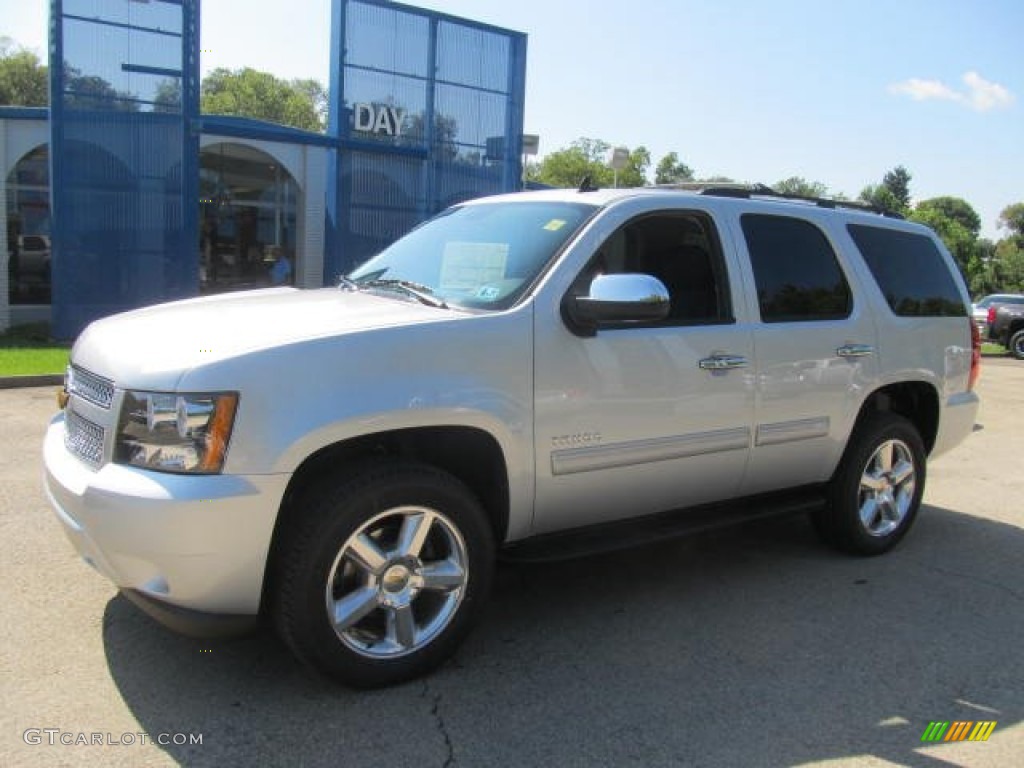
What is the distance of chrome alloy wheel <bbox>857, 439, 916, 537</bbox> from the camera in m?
4.99

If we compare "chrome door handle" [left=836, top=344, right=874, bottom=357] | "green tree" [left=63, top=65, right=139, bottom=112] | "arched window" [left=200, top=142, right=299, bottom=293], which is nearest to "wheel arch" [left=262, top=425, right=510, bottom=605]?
"chrome door handle" [left=836, top=344, right=874, bottom=357]

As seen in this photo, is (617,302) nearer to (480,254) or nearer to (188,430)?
(480,254)

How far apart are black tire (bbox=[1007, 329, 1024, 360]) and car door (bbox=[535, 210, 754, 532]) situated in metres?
21.3

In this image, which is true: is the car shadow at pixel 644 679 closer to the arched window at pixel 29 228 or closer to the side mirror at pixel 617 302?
the side mirror at pixel 617 302

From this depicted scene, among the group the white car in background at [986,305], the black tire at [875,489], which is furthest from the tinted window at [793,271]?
the white car in background at [986,305]

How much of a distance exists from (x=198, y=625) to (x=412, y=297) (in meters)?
1.59

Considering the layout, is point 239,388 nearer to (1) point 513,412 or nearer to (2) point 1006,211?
(1) point 513,412

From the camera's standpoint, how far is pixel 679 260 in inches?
164

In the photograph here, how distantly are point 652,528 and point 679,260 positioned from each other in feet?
4.13

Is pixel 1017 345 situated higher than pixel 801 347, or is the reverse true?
pixel 801 347

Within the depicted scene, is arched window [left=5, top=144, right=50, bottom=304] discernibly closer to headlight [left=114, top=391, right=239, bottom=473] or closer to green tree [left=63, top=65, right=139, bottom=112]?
green tree [left=63, top=65, right=139, bottom=112]

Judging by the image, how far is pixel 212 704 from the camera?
10.3 ft

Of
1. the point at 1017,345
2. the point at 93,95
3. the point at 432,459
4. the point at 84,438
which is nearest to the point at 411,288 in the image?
the point at 432,459

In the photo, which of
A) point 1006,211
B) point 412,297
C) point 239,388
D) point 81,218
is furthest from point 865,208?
point 1006,211
